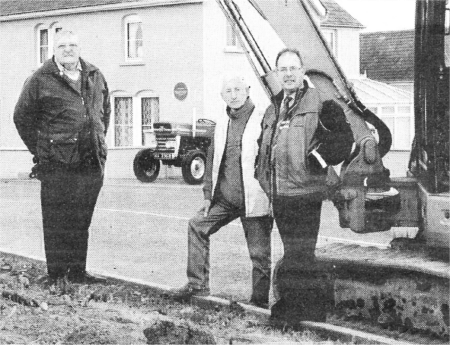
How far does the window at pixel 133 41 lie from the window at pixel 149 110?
3.53 ft

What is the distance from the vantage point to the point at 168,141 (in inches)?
942

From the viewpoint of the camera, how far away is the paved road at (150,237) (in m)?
9.55

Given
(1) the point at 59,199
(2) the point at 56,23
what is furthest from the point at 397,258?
(2) the point at 56,23

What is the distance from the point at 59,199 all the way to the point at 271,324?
235 centimetres

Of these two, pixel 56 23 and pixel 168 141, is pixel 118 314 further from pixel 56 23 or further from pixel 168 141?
pixel 56 23

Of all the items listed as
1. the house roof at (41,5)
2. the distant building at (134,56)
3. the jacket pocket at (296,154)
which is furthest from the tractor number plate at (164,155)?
the jacket pocket at (296,154)

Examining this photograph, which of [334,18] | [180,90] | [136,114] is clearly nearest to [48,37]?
[136,114]

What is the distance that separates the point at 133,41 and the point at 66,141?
64.6 ft

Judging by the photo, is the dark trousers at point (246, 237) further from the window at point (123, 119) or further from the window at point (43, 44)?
the window at point (43, 44)

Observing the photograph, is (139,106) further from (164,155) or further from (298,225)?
(298,225)

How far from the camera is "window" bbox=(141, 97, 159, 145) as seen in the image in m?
26.9

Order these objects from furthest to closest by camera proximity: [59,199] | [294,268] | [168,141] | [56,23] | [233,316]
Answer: [56,23], [168,141], [59,199], [233,316], [294,268]

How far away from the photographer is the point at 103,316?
22.6ft

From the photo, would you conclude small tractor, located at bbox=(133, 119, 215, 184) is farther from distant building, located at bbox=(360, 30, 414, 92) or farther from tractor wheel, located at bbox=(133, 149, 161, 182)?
distant building, located at bbox=(360, 30, 414, 92)
